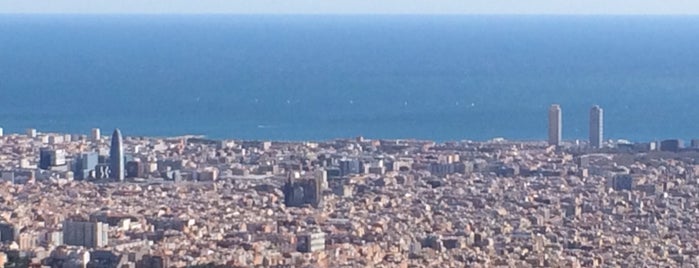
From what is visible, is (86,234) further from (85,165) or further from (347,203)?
(85,165)

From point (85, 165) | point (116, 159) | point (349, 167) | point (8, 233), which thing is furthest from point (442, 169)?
point (8, 233)

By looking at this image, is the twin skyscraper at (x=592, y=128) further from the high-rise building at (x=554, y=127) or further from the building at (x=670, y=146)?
the building at (x=670, y=146)

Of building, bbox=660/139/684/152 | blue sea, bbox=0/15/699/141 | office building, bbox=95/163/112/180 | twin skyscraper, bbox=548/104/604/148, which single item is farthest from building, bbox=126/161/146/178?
blue sea, bbox=0/15/699/141

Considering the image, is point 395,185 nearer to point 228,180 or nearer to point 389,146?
point 228,180

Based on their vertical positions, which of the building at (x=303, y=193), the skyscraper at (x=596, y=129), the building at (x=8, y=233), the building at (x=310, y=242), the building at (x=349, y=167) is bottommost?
the building at (x=310, y=242)

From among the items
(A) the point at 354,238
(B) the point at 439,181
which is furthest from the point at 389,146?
(A) the point at 354,238

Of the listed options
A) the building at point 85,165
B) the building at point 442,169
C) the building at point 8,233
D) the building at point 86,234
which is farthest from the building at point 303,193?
the building at point 8,233

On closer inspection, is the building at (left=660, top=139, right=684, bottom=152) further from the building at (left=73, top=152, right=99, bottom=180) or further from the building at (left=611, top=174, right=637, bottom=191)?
the building at (left=73, top=152, right=99, bottom=180)
